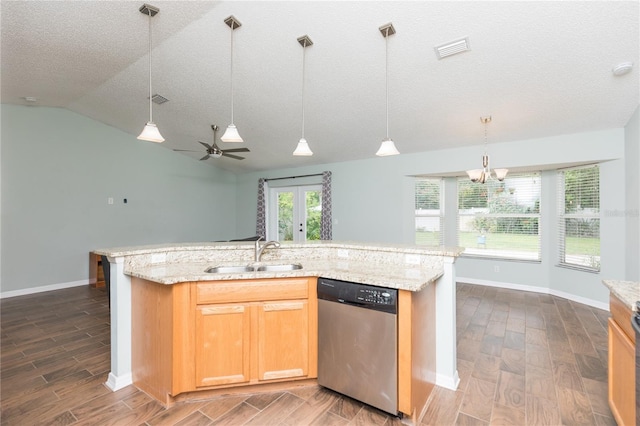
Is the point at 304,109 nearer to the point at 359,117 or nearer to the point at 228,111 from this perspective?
the point at 359,117

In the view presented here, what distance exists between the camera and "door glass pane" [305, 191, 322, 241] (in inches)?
272

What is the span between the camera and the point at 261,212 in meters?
7.40

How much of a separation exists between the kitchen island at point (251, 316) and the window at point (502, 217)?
3.46 meters

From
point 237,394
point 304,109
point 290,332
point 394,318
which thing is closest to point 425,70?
point 304,109

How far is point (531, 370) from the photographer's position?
94.9 inches

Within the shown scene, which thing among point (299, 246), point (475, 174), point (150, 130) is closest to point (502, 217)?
point (475, 174)

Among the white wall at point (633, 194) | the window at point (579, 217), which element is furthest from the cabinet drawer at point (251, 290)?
the window at point (579, 217)

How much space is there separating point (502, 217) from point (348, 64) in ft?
12.7

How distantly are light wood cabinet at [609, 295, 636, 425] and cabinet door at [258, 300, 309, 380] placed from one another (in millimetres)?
1719

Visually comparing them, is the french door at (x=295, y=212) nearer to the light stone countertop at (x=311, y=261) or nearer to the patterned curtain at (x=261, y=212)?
the patterned curtain at (x=261, y=212)

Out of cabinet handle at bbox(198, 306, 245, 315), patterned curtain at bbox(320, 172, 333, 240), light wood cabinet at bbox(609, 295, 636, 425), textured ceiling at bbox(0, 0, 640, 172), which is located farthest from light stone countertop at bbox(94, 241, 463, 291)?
patterned curtain at bbox(320, 172, 333, 240)

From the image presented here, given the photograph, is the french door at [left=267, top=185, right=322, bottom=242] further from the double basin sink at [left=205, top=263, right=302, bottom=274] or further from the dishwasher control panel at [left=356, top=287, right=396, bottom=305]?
the dishwasher control panel at [left=356, top=287, right=396, bottom=305]

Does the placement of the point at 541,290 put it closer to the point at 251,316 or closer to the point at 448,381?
the point at 448,381

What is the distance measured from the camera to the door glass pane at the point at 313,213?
690cm
